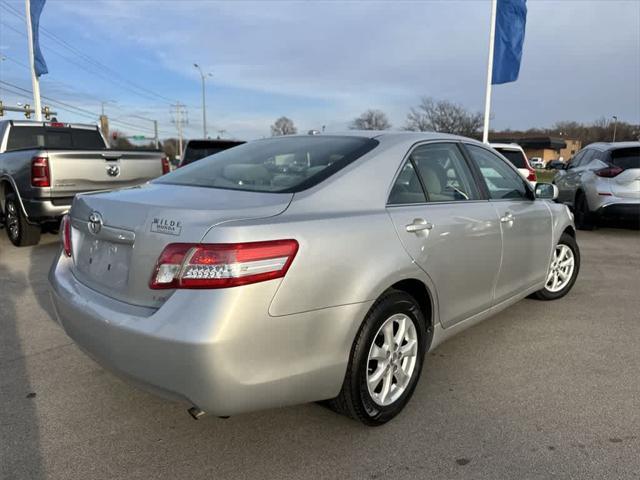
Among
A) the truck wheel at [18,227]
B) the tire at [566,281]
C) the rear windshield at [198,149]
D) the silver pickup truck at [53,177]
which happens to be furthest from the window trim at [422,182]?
the rear windshield at [198,149]

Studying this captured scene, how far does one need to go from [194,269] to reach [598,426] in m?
2.32

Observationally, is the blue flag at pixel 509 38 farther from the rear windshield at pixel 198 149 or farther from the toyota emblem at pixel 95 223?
the toyota emblem at pixel 95 223

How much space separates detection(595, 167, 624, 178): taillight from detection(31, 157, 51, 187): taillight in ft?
29.1

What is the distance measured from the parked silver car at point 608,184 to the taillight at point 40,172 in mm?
8861

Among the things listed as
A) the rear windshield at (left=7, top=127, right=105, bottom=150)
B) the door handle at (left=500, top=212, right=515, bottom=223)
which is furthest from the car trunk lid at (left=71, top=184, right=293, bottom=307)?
the rear windshield at (left=7, top=127, right=105, bottom=150)

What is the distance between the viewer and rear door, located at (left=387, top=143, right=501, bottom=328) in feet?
9.15

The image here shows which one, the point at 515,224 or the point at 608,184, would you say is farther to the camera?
the point at 608,184

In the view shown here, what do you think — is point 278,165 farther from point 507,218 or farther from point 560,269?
point 560,269

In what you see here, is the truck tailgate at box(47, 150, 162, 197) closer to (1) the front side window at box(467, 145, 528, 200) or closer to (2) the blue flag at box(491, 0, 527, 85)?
(1) the front side window at box(467, 145, 528, 200)

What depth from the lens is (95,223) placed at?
251cm

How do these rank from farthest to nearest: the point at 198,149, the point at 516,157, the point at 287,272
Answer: the point at 198,149
the point at 516,157
the point at 287,272

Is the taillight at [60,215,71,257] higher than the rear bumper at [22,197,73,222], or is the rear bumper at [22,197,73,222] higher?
the taillight at [60,215,71,257]

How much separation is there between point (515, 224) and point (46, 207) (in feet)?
19.4

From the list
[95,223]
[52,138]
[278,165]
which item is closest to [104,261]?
[95,223]
